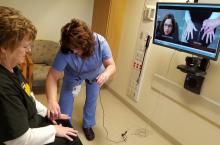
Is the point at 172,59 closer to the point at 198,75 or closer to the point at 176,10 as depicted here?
the point at 198,75

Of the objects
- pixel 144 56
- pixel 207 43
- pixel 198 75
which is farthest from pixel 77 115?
pixel 207 43

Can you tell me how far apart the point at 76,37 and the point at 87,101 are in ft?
3.07

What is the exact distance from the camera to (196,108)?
2.22m

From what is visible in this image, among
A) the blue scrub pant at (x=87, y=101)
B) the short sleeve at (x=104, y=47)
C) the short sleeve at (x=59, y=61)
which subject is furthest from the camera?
the blue scrub pant at (x=87, y=101)

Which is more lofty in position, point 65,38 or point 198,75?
point 65,38

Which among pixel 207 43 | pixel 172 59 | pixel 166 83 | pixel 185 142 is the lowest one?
pixel 185 142

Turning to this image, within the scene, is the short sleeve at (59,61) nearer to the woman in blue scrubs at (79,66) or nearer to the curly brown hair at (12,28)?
the woman in blue scrubs at (79,66)

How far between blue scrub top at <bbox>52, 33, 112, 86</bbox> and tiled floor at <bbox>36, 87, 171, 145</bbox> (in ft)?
2.27

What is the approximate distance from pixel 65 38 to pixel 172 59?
1282 millimetres

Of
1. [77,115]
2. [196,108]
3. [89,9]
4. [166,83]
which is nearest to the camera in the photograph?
[196,108]

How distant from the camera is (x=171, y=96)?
2484 millimetres

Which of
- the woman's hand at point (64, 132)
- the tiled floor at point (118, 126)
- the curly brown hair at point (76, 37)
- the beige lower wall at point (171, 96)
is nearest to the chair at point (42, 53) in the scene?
the tiled floor at point (118, 126)

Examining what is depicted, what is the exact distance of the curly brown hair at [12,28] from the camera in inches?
35.1

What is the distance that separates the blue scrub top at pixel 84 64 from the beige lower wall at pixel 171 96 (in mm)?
801
